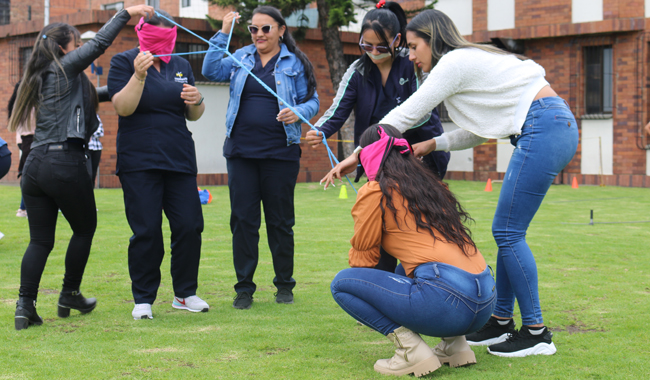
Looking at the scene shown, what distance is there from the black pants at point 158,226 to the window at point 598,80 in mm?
16743

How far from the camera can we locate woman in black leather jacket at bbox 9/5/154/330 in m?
3.92

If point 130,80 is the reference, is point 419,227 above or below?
below

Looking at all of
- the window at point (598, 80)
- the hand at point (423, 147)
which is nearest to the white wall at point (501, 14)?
the window at point (598, 80)

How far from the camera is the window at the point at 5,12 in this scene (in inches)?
1008

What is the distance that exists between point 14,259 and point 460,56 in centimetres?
478

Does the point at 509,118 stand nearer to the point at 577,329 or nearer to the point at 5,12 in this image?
the point at 577,329

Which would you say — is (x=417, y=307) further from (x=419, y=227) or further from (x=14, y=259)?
(x=14, y=259)

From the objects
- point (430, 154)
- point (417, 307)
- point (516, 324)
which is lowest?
point (516, 324)

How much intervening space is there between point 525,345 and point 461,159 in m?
18.3

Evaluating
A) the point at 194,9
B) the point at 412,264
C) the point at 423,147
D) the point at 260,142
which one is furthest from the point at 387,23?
the point at 194,9

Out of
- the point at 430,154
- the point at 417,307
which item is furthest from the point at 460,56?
the point at 417,307

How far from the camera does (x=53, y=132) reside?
396 cm

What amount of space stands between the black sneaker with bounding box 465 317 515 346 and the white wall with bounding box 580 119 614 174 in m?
16.3

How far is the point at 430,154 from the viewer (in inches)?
161
